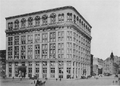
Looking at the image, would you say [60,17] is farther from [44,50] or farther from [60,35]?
[44,50]

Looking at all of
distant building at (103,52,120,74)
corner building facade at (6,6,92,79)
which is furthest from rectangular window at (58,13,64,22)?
distant building at (103,52,120,74)

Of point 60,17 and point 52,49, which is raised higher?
point 60,17

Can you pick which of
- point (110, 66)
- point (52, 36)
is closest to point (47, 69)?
point (52, 36)

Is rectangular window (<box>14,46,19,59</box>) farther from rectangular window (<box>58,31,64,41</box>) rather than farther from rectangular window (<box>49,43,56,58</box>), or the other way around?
rectangular window (<box>58,31,64,41</box>)

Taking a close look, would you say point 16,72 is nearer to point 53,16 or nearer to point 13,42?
point 13,42

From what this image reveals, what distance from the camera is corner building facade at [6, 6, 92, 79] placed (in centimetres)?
6050

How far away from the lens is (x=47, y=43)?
210 feet

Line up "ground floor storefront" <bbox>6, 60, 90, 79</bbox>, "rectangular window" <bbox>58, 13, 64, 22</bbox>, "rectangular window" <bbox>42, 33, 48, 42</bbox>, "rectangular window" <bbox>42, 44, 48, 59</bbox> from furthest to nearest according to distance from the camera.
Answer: "rectangular window" <bbox>42, 44, 48, 59</bbox>
"rectangular window" <bbox>42, 33, 48, 42</bbox>
"ground floor storefront" <bbox>6, 60, 90, 79</bbox>
"rectangular window" <bbox>58, 13, 64, 22</bbox>

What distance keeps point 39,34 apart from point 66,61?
49.7ft

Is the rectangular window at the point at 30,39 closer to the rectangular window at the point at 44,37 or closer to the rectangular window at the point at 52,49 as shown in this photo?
the rectangular window at the point at 44,37

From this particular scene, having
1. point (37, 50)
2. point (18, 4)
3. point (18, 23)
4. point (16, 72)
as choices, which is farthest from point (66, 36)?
point (18, 4)

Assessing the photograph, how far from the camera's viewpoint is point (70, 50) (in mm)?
61094

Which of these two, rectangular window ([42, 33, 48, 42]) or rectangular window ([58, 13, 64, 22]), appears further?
rectangular window ([42, 33, 48, 42])

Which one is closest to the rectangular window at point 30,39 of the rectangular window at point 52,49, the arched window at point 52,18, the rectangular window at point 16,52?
the rectangular window at point 16,52
